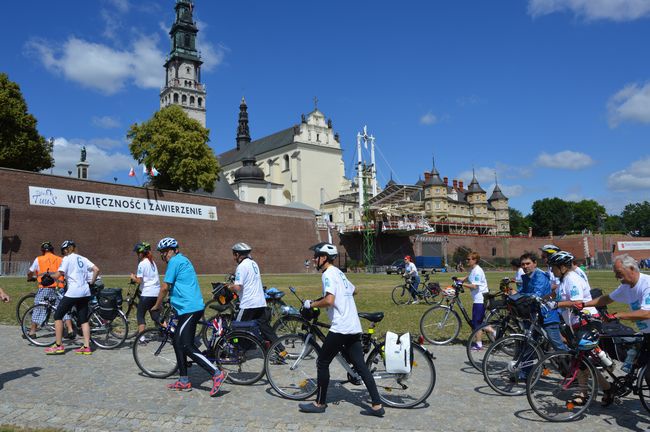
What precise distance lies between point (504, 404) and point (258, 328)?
3.31 meters

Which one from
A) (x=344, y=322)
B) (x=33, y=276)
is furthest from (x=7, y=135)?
(x=344, y=322)

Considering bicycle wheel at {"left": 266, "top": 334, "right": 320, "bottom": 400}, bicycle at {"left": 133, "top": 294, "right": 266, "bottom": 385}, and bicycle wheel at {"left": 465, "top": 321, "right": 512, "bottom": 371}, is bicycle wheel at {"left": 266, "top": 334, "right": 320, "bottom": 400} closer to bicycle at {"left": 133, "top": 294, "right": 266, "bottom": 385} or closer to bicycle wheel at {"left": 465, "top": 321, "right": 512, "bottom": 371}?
bicycle at {"left": 133, "top": 294, "right": 266, "bottom": 385}

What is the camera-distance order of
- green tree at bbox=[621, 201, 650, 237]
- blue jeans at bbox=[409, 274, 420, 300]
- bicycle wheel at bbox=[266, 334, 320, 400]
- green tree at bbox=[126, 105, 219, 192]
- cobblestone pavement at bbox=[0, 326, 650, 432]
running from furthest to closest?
1. green tree at bbox=[621, 201, 650, 237]
2. green tree at bbox=[126, 105, 219, 192]
3. blue jeans at bbox=[409, 274, 420, 300]
4. bicycle wheel at bbox=[266, 334, 320, 400]
5. cobblestone pavement at bbox=[0, 326, 650, 432]

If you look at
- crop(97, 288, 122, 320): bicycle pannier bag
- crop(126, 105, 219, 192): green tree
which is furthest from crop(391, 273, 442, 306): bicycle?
crop(126, 105, 219, 192): green tree

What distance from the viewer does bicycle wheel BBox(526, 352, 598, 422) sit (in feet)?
17.8

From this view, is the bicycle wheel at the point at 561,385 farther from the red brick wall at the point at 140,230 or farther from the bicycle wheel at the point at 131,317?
the red brick wall at the point at 140,230

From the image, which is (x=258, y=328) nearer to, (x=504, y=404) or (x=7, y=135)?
(x=504, y=404)

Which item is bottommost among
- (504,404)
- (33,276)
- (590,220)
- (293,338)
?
(504,404)

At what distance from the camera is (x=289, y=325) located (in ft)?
25.8

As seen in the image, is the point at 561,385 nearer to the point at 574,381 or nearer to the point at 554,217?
the point at 574,381

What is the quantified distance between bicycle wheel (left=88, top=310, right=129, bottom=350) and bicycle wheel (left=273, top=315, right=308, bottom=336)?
2.87 metres

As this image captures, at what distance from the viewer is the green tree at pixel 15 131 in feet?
119

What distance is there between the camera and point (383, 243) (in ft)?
202

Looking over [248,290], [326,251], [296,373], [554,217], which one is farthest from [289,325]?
[554,217]
